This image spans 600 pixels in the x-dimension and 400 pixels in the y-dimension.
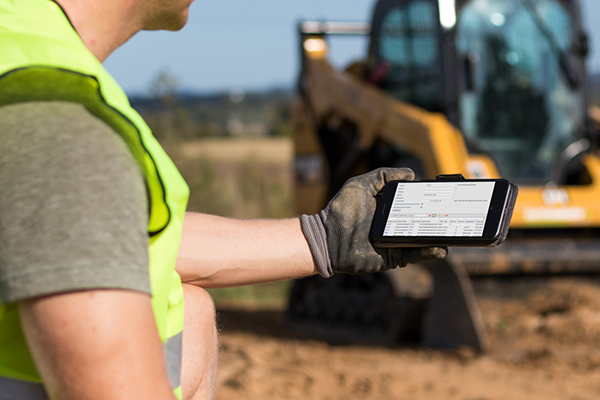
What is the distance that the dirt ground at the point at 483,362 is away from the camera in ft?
13.5

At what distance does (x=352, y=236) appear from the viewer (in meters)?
1.47

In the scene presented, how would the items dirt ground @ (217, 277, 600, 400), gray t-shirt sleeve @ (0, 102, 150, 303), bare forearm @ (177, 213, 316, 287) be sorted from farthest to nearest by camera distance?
dirt ground @ (217, 277, 600, 400), bare forearm @ (177, 213, 316, 287), gray t-shirt sleeve @ (0, 102, 150, 303)

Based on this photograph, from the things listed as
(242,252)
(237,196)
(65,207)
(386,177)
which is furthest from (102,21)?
(237,196)

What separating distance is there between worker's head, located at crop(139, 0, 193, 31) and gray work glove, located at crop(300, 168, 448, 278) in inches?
21.2

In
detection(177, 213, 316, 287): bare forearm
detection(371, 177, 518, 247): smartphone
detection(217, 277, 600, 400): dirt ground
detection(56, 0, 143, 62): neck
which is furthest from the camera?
detection(217, 277, 600, 400): dirt ground

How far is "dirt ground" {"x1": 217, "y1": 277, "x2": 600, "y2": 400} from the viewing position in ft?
13.5

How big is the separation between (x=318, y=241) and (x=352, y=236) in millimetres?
78

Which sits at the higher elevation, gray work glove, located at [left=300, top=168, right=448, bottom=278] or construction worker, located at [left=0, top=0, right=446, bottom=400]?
construction worker, located at [left=0, top=0, right=446, bottom=400]

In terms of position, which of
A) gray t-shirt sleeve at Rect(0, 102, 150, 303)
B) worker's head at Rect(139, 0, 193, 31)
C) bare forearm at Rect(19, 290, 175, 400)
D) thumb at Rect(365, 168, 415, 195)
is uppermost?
worker's head at Rect(139, 0, 193, 31)

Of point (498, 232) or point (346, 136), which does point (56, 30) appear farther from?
point (346, 136)

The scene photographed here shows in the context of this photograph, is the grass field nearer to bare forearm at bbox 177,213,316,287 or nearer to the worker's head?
bare forearm at bbox 177,213,316,287

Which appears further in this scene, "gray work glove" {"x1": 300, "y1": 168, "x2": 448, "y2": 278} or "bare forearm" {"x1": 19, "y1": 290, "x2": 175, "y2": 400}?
"gray work glove" {"x1": 300, "y1": 168, "x2": 448, "y2": 278}

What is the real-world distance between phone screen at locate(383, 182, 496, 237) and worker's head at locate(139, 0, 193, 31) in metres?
0.60

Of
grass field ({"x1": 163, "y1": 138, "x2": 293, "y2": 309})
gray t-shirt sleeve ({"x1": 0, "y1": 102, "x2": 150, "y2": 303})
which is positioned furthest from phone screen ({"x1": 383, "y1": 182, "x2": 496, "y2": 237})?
grass field ({"x1": 163, "y1": 138, "x2": 293, "y2": 309})
